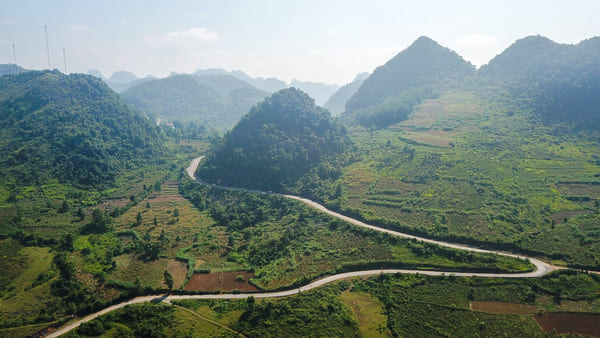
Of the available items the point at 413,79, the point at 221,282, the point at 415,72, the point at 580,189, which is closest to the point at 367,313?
the point at 221,282

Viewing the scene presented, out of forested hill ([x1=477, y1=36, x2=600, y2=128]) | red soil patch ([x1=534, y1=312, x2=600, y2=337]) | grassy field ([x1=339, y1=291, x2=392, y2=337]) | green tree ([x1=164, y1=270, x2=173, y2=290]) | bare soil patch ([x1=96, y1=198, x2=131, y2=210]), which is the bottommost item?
grassy field ([x1=339, y1=291, x2=392, y2=337])

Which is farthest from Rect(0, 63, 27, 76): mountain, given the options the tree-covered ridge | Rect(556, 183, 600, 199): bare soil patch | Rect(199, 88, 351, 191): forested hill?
Rect(556, 183, 600, 199): bare soil patch

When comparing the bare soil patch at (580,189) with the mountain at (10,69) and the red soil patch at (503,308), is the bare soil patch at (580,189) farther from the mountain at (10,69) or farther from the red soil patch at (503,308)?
the mountain at (10,69)

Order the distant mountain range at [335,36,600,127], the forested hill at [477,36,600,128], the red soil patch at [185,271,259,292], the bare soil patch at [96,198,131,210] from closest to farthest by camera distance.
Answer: the red soil patch at [185,271,259,292], the bare soil patch at [96,198,131,210], the forested hill at [477,36,600,128], the distant mountain range at [335,36,600,127]

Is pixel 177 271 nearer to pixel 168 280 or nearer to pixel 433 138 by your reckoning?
pixel 168 280

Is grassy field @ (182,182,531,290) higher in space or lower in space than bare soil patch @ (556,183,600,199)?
lower

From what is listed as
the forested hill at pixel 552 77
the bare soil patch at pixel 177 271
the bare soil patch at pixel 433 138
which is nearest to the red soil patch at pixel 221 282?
the bare soil patch at pixel 177 271

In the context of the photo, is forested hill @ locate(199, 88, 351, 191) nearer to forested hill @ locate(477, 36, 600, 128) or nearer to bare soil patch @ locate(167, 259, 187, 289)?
bare soil patch @ locate(167, 259, 187, 289)
